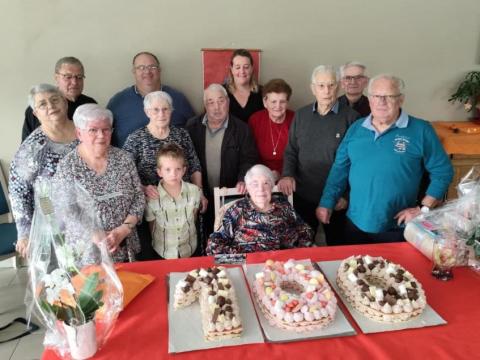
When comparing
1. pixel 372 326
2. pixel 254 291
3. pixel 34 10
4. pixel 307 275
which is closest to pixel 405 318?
pixel 372 326

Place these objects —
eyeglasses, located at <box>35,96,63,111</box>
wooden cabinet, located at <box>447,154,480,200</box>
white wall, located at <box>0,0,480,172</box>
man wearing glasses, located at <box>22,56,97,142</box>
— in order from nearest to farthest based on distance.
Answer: eyeglasses, located at <box>35,96,63,111</box> → man wearing glasses, located at <box>22,56,97,142</box> → white wall, located at <box>0,0,480,172</box> → wooden cabinet, located at <box>447,154,480,200</box>

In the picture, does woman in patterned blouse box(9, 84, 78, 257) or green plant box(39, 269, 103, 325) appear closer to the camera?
green plant box(39, 269, 103, 325)

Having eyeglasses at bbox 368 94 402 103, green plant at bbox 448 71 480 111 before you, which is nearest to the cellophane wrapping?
eyeglasses at bbox 368 94 402 103

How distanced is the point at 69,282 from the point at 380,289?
1.06 meters

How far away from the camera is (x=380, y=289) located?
1.36 meters

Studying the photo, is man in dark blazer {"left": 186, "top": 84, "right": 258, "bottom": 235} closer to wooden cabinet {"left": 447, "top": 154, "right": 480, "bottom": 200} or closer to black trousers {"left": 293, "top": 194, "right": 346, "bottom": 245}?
black trousers {"left": 293, "top": 194, "right": 346, "bottom": 245}

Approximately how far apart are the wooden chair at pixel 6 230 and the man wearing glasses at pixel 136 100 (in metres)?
1.05

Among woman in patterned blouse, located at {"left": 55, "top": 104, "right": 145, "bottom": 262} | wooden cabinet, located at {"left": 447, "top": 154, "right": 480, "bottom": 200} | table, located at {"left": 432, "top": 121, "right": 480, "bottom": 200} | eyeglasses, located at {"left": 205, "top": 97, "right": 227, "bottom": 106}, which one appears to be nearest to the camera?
woman in patterned blouse, located at {"left": 55, "top": 104, "right": 145, "bottom": 262}

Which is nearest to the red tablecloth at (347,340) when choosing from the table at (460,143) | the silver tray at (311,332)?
the silver tray at (311,332)

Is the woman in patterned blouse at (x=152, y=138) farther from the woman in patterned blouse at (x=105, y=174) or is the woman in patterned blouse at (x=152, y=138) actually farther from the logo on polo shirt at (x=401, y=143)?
the logo on polo shirt at (x=401, y=143)

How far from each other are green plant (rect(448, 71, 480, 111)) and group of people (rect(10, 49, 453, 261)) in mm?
1430

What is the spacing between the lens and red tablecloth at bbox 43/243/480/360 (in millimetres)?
1175

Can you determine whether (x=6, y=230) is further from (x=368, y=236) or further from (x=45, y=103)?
(x=368, y=236)

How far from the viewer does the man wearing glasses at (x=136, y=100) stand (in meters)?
2.91
